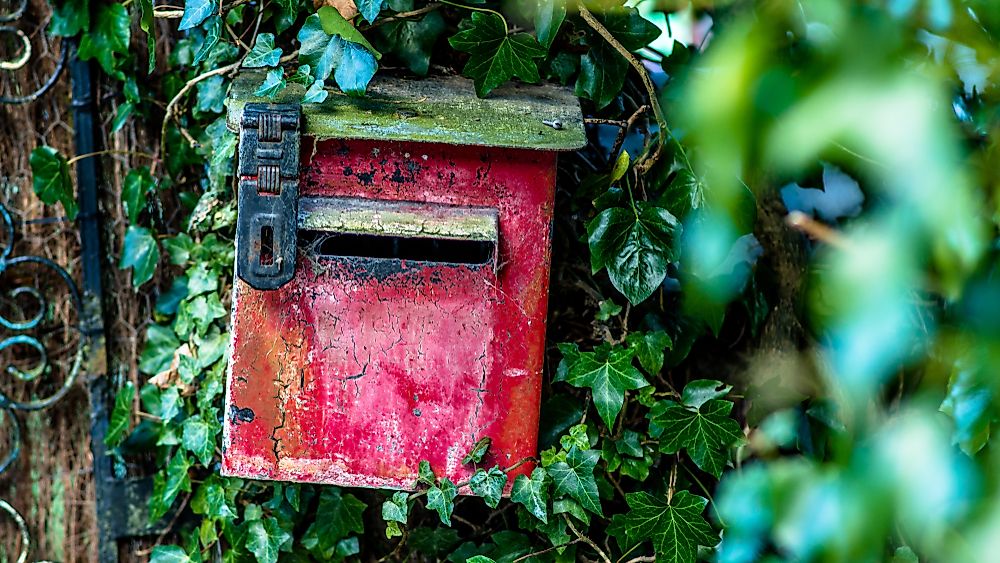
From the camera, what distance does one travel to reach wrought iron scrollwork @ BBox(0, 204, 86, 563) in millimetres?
2234

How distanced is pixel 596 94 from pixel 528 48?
206 millimetres

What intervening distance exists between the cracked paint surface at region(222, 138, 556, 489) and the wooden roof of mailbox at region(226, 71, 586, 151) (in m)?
0.04

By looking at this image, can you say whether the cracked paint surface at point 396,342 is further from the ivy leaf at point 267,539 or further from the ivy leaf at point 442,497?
the ivy leaf at point 267,539

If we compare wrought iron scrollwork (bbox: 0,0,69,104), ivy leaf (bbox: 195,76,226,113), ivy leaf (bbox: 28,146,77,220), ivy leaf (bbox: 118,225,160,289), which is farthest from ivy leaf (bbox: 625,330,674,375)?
wrought iron scrollwork (bbox: 0,0,69,104)

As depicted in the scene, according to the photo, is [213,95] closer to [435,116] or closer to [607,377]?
[435,116]

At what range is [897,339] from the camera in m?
0.42

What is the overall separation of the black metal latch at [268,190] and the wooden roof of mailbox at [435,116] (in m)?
0.04

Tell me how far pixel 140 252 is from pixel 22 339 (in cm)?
44

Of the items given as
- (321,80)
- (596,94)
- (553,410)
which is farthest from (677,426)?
(321,80)

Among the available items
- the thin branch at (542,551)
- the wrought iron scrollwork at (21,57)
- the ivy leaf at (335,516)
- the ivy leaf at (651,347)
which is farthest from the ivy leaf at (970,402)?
the wrought iron scrollwork at (21,57)

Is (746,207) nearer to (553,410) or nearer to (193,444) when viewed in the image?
(553,410)

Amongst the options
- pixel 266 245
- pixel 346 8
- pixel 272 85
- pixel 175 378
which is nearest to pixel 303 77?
pixel 272 85

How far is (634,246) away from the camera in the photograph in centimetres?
164

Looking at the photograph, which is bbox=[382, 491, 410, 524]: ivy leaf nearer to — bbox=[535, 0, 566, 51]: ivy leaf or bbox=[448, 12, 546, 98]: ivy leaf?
bbox=[448, 12, 546, 98]: ivy leaf
